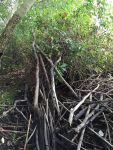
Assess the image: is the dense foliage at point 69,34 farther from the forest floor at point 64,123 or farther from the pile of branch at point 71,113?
the forest floor at point 64,123

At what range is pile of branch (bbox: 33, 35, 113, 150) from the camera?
3.80 m

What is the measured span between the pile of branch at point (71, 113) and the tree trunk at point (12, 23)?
508 mm

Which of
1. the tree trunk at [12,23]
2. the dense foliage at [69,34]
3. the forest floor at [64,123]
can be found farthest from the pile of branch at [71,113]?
the tree trunk at [12,23]

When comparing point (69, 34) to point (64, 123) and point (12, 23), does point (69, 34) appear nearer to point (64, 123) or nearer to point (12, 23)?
point (12, 23)

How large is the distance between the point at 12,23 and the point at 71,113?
6.12 ft

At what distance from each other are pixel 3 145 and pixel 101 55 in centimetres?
237

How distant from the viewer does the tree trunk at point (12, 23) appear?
4.88 meters

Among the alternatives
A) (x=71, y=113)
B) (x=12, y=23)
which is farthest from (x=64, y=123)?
(x=12, y=23)

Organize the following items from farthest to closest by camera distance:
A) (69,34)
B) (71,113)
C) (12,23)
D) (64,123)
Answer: (69,34) < (12,23) < (64,123) < (71,113)

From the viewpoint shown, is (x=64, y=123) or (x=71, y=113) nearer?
(x=71, y=113)

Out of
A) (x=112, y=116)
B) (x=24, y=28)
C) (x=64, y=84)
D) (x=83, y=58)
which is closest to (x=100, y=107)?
(x=112, y=116)

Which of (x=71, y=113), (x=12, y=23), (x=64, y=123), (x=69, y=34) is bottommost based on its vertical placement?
(x=64, y=123)

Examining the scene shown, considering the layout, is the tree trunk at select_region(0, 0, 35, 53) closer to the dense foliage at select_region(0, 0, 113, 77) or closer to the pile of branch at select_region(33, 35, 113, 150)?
the dense foliage at select_region(0, 0, 113, 77)

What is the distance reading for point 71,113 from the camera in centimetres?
384
